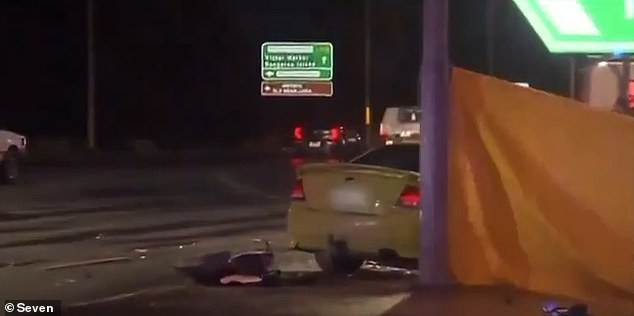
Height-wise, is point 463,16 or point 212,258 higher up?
point 463,16

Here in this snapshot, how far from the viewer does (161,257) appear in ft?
50.2

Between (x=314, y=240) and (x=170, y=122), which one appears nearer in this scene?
(x=314, y=240)

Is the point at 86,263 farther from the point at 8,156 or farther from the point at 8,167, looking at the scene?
the point at 8,167

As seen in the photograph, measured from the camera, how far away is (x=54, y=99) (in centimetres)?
6469

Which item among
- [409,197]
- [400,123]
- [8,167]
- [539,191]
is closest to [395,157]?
[409,197]

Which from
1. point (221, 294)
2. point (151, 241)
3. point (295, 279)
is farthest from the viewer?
point (151, 241)

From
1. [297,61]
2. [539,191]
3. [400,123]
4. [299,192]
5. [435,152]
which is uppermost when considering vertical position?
[297,61]

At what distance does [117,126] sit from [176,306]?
5667 cm

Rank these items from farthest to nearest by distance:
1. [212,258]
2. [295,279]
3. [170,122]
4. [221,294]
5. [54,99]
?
[170,122] → [54,99] → [212,258] → [295,279] → [221,294]

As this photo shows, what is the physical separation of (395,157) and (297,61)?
2629cm

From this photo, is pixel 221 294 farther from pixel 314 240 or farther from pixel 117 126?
pixel 117 126

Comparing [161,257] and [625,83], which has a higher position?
[625,83]

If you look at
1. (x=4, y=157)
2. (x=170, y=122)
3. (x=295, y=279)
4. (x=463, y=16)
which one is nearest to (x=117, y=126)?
(x=170, y=122)

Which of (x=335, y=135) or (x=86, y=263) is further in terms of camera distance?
(x=335, y=135)
